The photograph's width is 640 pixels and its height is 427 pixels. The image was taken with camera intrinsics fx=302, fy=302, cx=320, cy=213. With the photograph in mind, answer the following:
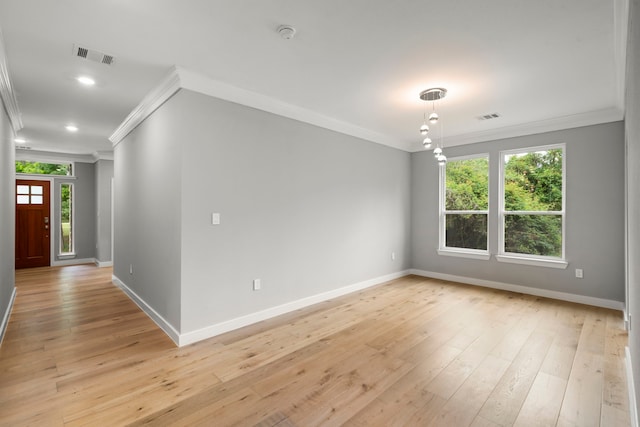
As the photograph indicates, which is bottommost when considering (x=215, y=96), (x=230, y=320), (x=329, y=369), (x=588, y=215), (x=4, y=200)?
(x=329, y=369)

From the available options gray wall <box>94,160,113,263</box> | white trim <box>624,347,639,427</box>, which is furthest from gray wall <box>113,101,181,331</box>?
white trim <box>624,347,639,427</box>

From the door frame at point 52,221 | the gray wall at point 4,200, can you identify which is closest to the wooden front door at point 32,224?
the door frame at point 52,221

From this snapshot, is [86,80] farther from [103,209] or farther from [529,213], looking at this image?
[529,213]

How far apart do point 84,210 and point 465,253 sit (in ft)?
29.0

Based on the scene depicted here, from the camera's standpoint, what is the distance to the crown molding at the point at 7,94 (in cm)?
263

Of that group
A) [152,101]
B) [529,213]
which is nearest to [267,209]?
[152,101]

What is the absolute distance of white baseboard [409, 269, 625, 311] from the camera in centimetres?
415

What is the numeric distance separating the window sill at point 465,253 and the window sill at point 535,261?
0.20m

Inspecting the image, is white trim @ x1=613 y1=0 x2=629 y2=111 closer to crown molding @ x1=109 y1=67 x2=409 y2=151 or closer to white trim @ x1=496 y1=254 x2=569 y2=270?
white trim @ x1=496 y1=254 x2=569 y2=270

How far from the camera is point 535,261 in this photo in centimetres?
472

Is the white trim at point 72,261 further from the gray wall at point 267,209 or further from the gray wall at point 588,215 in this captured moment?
the gray wall at point 588,215

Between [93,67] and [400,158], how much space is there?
16.0 ft

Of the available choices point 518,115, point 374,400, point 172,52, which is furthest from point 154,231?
point 518,115

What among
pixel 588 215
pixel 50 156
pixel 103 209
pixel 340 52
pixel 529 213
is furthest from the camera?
pixel 103 209
